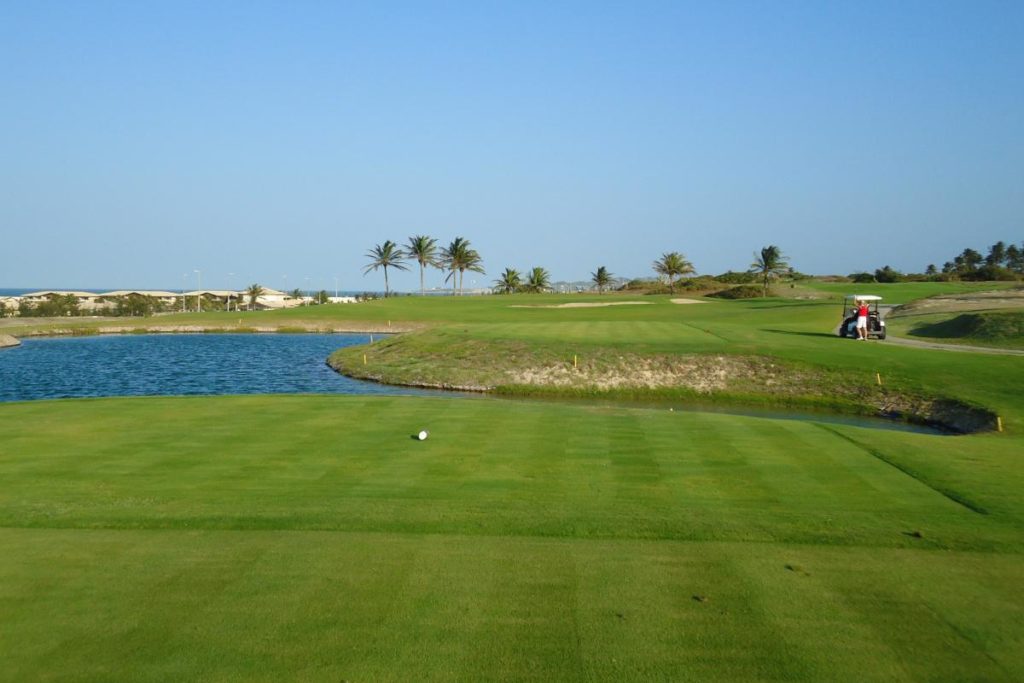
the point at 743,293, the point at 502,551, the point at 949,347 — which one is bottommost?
the point at 949,347

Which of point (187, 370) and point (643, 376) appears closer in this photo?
point (643, 376)

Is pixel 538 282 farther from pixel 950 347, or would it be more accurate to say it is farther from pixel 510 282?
pixel 950 347

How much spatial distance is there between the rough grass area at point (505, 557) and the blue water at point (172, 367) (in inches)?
852

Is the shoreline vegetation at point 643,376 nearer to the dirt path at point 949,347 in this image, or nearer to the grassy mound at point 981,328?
Result: the dirt path at point 949,347

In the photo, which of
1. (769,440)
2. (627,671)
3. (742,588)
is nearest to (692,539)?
(742,588)

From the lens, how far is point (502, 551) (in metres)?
9.29

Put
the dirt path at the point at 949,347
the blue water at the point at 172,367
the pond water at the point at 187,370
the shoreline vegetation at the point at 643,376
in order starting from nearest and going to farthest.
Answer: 1. the shoreline vegetation at the point at 643,376
2. the dirt path at the point at 949,347
3. the pond water at the point at 187,370
4. the blue water at the point at 172,367

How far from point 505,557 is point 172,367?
44.1 meters

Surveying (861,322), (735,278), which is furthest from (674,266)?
(861,322)

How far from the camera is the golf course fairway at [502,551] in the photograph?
6.68 meters

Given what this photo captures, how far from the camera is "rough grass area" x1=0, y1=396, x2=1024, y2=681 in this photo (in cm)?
667

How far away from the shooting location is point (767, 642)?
22.7 feet

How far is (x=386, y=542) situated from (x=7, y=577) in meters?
4.11

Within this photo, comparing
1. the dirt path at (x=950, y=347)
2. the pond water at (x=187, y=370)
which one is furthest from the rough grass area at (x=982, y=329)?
the pond water at (x=187, y=370)
